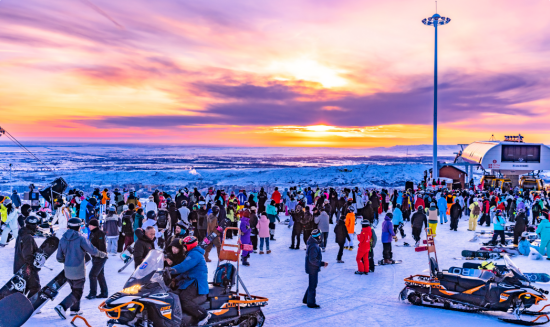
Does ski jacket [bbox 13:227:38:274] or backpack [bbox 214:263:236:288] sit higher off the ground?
ski jacket [bbox 13:227:38:274]

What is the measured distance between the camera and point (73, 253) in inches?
257

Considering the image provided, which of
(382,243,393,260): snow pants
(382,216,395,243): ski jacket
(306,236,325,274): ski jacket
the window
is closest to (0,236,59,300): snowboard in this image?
(306,236,325,274): ski jacket

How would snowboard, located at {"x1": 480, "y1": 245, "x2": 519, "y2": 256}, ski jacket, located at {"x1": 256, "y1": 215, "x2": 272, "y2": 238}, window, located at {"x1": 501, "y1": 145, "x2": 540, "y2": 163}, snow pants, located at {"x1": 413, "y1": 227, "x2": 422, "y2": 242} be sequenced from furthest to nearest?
window, located at {"x1": 501, "y1": 145, "x2": 540, "y2": 163}, snow pants, located at {"x1": 413, "y1": 227, "x2": 422, "y2": 242}, ski jacket, located at {"x1": 256, "y1": 215, "x2": 272, "y2": 238}, snowboard, located at {"x1": 480, "y1": 245, "x2": 519, "y2": 256}

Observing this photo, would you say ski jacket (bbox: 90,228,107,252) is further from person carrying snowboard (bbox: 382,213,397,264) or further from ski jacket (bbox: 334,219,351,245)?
person carrying snowboard (bbox: 382,213,397,264)

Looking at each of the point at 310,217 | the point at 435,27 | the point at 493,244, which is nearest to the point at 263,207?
the point at 310,217

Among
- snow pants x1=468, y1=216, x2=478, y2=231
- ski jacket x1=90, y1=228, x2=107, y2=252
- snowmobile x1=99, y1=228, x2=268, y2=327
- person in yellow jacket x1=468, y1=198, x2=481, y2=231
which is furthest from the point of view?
snow pants x1=468, y1=216, x2=478, y2=231

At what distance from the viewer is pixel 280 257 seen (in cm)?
1191

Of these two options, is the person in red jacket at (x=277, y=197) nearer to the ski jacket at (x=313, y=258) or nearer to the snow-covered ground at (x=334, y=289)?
the snow-covered ground at (x=334, y=289)

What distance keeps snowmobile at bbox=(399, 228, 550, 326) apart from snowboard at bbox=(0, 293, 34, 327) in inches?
252

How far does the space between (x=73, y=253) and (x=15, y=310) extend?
109 cm

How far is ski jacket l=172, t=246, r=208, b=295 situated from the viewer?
5.55 m

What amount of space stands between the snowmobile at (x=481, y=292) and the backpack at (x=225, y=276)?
351cm

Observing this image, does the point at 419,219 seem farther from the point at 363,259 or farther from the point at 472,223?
the point at 472,223

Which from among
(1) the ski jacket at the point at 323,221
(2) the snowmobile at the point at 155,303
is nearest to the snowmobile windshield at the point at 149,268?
(2) the snowmobile at the point at 155,303
